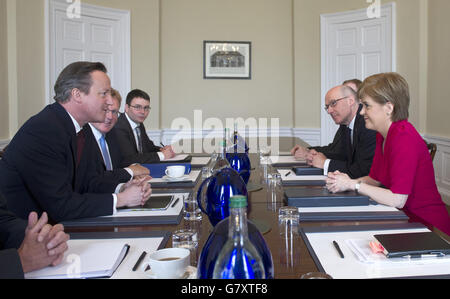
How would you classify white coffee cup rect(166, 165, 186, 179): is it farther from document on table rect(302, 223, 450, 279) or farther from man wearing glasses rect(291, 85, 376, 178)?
document on table rect(302, 223, 450, 279)

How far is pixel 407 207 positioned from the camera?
1885 millimetres

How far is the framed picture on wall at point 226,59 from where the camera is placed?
607cm

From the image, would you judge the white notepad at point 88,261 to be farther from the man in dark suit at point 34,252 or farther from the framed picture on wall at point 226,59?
the framed picture on wall at point 226,59

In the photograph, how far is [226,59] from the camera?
611 centimetres

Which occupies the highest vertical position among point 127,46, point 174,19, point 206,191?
point 174,19

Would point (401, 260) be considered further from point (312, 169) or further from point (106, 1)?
point (106, 1)

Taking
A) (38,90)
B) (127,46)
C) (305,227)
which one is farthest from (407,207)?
(127,46)

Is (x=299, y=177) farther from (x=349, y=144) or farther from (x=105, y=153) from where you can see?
(x=105, y=153)

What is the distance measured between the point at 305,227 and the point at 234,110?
16.4 feet

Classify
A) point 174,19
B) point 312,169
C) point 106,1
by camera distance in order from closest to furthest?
point 312,169
point 106,1
point 174,19

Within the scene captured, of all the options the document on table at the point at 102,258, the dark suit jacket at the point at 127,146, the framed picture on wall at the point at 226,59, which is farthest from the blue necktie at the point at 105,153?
the framed picture on wall at the point at 226,59

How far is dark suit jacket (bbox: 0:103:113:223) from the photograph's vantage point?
1.51 metres

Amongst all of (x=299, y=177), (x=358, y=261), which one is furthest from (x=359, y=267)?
(x=299, y=177)

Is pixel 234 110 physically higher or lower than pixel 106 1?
lower
